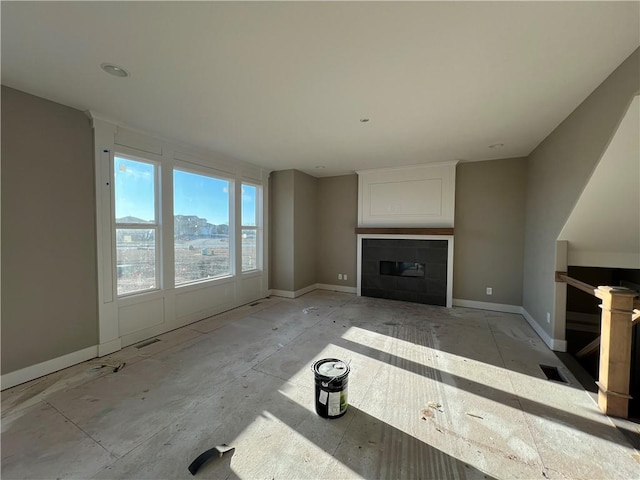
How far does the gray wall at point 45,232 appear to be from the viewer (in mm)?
2297

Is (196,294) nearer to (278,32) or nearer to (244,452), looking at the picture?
(244,452)

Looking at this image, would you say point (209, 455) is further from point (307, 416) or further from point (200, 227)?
point (200, 227)

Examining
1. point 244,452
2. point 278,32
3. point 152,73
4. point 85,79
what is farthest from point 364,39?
point 244,452

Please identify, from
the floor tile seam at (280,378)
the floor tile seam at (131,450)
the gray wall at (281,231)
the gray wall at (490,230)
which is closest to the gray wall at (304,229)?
the gray wall at (281,231)

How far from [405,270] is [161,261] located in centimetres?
424

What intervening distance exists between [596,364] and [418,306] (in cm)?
230

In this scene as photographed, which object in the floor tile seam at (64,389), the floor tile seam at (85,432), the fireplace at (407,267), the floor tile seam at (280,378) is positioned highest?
the fireplace at (407,267)

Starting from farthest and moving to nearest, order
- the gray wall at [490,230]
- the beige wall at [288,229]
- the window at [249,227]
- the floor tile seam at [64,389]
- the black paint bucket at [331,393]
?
the beige wall at [288,229]
the window at [249,227]
the gray wall at [490,230]
the floor tile seam at [64,389]
the black paint bucket at [331,393]

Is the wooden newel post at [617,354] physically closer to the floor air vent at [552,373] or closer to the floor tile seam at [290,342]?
Result: the floor air vent at [552,373]

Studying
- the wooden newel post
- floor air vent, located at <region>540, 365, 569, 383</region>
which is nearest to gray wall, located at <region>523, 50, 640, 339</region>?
floor air vent, located at <region>540, 365, 569, 383</region>

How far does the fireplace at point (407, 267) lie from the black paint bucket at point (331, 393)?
3.48m

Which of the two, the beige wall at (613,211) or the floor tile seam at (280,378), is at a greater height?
the beige wall at (613,211)

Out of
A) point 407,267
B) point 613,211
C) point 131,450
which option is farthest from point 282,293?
point 613,211

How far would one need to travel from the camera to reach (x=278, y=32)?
1644 mm
